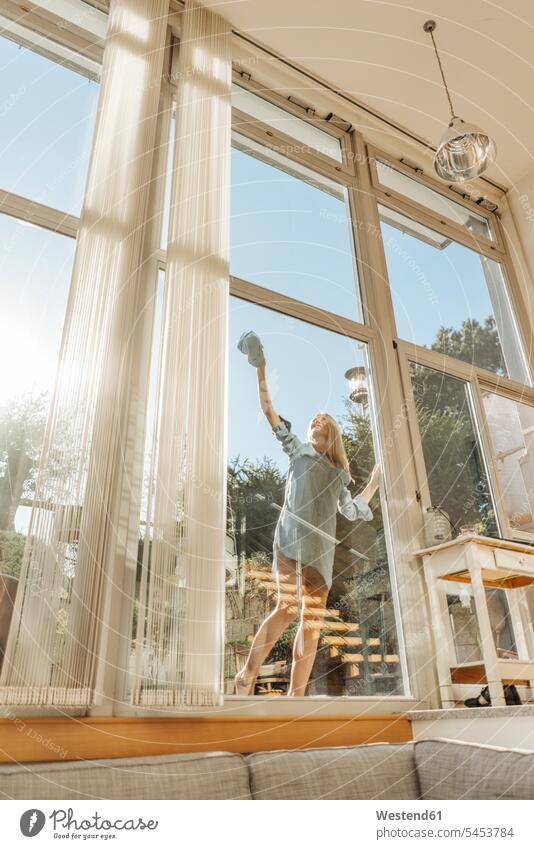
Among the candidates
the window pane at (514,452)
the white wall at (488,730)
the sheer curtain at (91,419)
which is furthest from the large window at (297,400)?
the window pane at (514,452)

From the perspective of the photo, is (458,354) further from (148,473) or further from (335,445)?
(148,473)

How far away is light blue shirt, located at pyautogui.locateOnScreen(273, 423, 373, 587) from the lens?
2227mm

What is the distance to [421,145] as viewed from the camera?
3.81m

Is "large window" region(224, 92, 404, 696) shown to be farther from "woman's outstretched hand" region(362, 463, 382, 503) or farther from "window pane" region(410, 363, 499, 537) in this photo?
"window pane" region(410, 363, 499, 537)

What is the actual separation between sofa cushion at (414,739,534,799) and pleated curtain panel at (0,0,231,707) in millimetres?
591

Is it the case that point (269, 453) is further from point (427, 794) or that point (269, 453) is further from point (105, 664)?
point (427, 794)

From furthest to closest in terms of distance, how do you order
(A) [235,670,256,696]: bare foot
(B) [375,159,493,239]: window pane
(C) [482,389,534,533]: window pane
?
(B) [375,159,493,239]: window pane < (C) [482,389,534,533]: window pane < (A) [235,670,256,696]: bare foot

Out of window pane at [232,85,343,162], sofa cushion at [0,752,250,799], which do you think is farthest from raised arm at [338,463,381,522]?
window pane at [232,85,343,162]

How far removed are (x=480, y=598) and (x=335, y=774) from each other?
0.91 m


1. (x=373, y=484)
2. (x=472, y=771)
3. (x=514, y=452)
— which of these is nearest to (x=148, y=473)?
(x=373, y=484)

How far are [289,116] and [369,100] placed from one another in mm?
549

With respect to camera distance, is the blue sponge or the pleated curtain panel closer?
the pleated curtain panel

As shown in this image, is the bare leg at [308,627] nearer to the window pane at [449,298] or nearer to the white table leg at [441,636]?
the white table leg at [441,636]

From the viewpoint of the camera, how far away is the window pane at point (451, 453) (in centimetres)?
282
